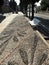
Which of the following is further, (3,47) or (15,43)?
(15,43)

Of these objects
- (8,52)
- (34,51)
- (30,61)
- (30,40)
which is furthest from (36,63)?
(30,40)

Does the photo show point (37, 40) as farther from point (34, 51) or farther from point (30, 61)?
point (30, 61)

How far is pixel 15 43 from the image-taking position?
5.68m

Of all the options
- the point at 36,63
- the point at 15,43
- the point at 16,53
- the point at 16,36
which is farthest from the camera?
the point at 16,36

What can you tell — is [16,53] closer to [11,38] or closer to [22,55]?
[22,55]

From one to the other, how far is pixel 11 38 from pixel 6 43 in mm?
402

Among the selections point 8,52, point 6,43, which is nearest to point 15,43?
point 6,43

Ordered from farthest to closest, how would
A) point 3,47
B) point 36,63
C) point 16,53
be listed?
point 3,47 < point 16,53 < point 36,63

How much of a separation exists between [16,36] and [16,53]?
55.4 inches

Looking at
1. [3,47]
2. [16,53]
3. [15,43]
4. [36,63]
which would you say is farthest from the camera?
[15,43]

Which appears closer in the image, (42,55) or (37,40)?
(42,55)

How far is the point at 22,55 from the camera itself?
4742 mm

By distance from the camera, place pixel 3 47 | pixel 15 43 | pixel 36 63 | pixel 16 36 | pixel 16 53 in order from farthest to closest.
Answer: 1. pixel 16 36
2. pixel 15 43
3. pixel 3 47
4. pixel 16 53
5. pixel 36 63

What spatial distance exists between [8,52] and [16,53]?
27 cm
